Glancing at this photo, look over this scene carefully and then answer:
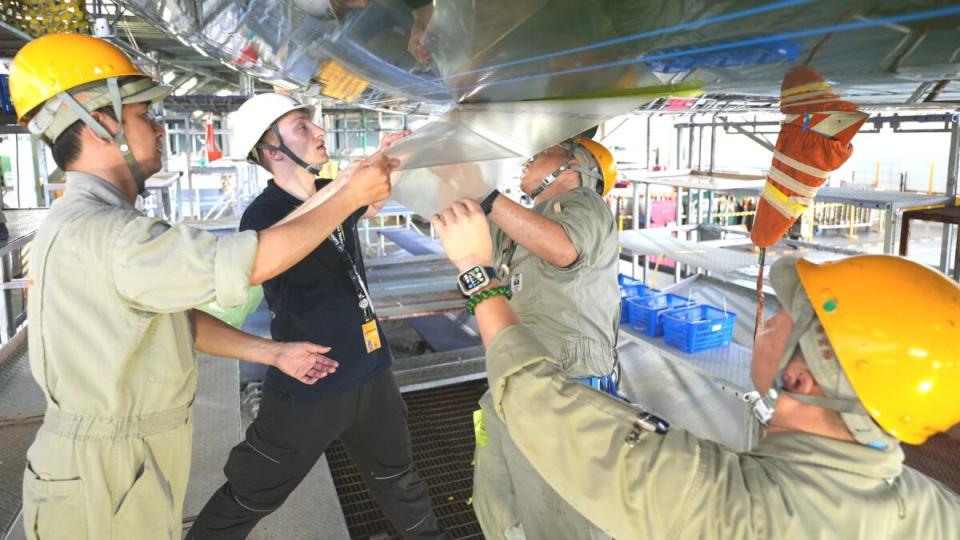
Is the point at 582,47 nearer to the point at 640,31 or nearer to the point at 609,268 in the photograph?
the point at 640,31

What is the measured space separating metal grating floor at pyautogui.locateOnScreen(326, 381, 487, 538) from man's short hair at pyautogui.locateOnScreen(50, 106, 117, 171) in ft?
6.61

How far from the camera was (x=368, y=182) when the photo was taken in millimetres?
1435

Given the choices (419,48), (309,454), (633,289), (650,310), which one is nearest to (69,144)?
(419,48)

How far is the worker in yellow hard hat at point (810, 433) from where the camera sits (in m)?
0.94

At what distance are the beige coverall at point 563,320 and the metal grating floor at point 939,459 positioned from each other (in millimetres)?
2192

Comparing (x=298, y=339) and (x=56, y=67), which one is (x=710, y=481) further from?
(x=298, y=339)

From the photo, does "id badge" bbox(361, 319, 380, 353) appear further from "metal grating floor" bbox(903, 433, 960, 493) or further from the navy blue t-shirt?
"metal grating floor" bbox(903, 433, 960, 493)

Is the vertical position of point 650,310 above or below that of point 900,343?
below

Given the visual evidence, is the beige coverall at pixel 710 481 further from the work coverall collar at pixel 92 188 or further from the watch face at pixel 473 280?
the work coverall collar at pixel 92 188

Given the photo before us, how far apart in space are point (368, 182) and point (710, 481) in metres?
0.86

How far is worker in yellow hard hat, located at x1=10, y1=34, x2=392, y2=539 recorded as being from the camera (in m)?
1.27

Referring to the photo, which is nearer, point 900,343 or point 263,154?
point 900,343

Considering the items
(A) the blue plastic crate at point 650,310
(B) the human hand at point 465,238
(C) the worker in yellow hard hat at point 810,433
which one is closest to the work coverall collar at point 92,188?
(B) the human hand at point 465,238

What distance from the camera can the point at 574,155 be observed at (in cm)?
229
